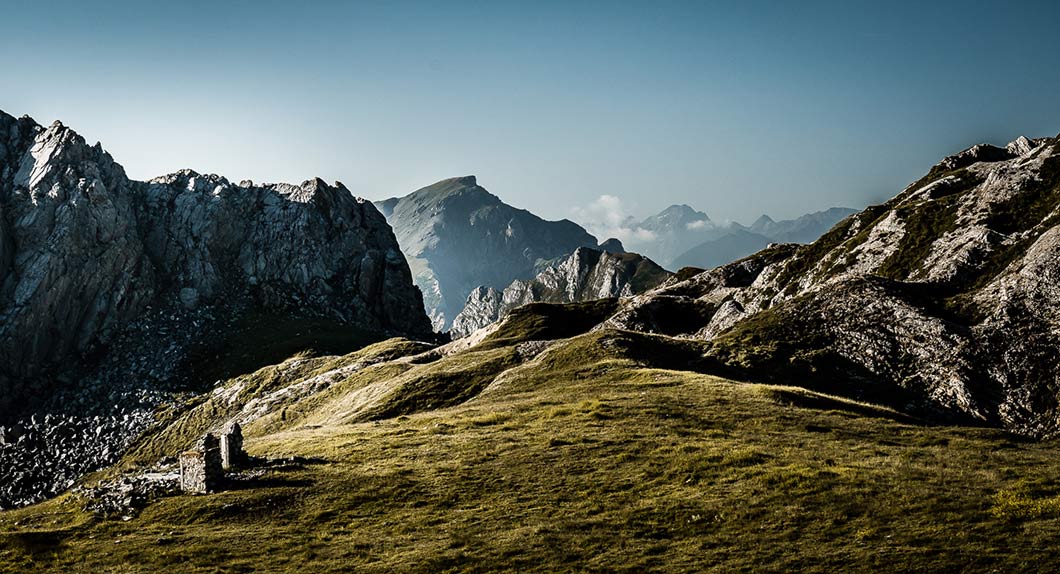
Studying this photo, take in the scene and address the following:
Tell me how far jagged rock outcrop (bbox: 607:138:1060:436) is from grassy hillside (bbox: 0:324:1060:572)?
1792 cm

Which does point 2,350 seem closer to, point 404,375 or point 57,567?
point 404,375

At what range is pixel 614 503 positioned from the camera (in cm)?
4081

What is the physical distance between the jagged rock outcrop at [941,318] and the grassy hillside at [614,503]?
58.8ft

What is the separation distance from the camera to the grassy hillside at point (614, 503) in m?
33.3

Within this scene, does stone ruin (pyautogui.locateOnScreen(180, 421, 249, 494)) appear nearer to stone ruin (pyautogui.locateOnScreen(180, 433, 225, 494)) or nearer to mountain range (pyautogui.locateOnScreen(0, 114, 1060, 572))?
stone ruin (pyautogui.locateOnScreen(180, 433, 225, 494))

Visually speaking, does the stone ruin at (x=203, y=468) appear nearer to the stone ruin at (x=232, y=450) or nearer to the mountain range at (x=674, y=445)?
the mountain range at (x=674, y=445)

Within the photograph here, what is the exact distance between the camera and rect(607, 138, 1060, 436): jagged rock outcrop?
7738 cm

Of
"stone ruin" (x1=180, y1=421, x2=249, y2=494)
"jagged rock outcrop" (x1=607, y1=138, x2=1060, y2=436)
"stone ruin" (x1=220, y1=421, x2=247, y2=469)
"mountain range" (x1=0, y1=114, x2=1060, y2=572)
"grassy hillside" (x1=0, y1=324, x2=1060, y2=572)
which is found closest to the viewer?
"grassy hillside" (x1=0, y1=324, x2=1060, y2=572)

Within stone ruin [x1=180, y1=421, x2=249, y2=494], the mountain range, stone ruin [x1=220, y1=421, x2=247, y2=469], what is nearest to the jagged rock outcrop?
the mountain range

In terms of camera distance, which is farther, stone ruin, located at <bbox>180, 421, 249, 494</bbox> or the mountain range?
stone ruin, located at <bbox>180, 421, 249, 494</bbox>

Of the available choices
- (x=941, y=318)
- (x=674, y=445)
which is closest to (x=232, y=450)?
(x=674, y=445)

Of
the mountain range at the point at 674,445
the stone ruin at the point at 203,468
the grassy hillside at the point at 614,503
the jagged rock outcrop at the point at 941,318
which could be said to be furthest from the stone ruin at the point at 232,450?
the jagged rock outcrop at the point at 941,318

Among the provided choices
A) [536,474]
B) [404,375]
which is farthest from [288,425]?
[536,474]

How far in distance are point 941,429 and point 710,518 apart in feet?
104
